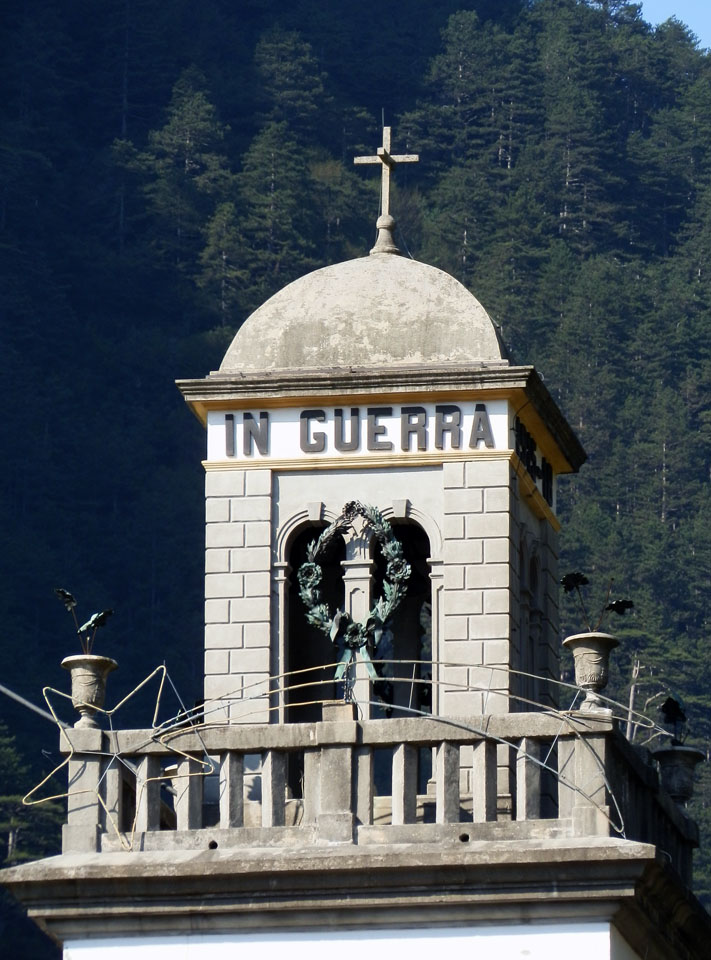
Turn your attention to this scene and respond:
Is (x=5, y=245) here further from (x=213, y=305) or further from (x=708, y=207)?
(x=708, y=207)

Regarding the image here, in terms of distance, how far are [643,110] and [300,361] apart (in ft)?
549

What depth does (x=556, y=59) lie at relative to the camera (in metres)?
192

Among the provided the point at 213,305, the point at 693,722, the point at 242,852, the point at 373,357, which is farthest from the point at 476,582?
the point at 213,305

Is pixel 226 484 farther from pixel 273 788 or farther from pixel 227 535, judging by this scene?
pixel 273 788

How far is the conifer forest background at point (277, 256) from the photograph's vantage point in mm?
134750

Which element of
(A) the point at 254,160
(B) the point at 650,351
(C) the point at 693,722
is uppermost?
(A) the point at 254,160

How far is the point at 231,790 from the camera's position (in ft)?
71.8

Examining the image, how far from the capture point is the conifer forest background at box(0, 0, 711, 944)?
442 feet

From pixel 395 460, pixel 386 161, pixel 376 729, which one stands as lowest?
pixel 376 729

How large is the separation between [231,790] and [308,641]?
239 inches

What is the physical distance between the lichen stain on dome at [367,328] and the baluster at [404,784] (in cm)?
593

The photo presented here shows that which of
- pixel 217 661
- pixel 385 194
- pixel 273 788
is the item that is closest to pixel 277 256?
pixel 385 194

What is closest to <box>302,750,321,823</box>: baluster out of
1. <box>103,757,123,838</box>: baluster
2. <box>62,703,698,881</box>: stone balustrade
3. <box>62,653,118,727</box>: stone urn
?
<box>62,703,698,881</box>: stone balustrade

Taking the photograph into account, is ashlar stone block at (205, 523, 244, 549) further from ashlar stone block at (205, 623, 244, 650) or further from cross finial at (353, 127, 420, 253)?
cross finial at (353, 127, 420, 253)
